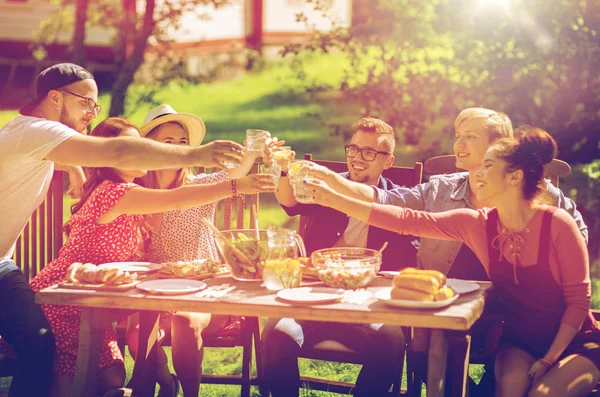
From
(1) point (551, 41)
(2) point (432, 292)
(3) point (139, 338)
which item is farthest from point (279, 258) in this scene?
(1) point (551, 41)

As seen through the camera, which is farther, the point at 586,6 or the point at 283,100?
the point at 283,100

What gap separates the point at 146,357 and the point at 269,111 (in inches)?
407

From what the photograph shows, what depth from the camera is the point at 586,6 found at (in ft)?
21.9

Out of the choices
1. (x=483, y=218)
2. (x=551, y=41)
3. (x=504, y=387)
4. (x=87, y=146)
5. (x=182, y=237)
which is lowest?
(x=504, y=387)

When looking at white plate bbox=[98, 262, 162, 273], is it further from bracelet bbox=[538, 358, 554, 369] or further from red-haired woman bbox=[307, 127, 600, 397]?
bracelet bbox=[538, 358, 554, 369]

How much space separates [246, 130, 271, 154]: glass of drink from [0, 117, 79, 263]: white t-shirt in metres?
0.79

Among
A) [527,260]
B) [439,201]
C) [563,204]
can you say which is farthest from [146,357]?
[563,204]

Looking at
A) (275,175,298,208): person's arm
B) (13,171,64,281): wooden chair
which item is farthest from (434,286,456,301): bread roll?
(13,171,64,281): wooden chair

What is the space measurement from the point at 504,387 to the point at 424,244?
3.37 feet

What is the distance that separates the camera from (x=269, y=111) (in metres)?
13.9

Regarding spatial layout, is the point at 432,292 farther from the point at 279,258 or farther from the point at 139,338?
the point at 139,338

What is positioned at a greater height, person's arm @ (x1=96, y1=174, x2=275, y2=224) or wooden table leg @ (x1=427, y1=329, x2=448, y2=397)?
person's arm @ (x1=96, y1=174, x2=275, y2=224)

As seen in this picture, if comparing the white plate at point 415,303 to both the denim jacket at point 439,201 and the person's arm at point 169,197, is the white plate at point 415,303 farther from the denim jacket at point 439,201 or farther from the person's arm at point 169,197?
the denim jacket at point 439,201

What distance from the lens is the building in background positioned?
15.3 meters
